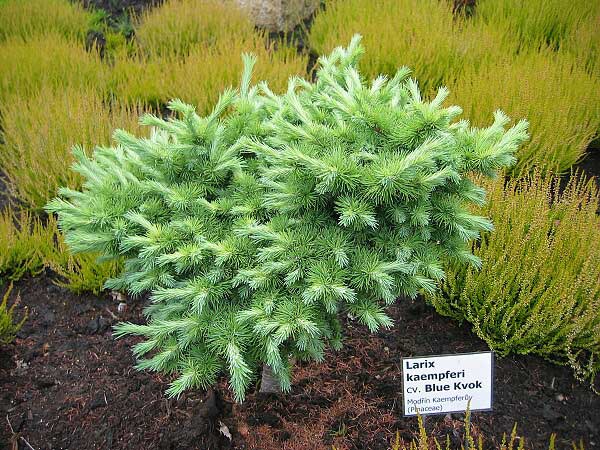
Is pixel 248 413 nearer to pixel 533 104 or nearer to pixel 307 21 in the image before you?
pixel 533 104

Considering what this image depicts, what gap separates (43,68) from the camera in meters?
4.23

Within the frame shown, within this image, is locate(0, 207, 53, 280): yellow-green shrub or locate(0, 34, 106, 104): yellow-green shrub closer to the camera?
locate(0, 207, 53, 280): yellow-green shrub

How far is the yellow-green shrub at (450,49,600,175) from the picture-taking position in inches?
129

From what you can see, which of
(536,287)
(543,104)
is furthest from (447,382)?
(543,104)

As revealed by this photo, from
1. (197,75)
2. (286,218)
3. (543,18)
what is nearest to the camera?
(286,218)

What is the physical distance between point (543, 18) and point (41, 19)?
14.0 feet

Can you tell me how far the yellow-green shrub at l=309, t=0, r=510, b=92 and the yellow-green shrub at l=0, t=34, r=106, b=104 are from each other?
181cm

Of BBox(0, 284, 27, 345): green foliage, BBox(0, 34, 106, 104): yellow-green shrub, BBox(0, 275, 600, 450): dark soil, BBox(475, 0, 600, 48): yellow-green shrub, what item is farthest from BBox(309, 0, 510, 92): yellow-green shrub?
BBox(0, 284, 27, 345): green foliage

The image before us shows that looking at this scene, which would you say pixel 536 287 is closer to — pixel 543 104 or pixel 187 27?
pixel 543 104

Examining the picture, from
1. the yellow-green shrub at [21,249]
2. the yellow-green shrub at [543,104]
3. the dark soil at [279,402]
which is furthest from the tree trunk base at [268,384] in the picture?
the yellow-green shrub at [543,104]

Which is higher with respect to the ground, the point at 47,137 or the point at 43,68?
the point at 43,68

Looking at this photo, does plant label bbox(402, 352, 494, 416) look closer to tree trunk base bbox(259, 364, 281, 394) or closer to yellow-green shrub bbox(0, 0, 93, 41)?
tree trunk base bbox(259, 364, 281, 394)

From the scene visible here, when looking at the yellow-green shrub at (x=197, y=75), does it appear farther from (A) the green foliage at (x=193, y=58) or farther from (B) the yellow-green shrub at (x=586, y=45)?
(B) the yellow-green shrub at (x=586, y=45)

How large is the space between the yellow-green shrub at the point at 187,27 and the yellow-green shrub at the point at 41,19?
62 cm
